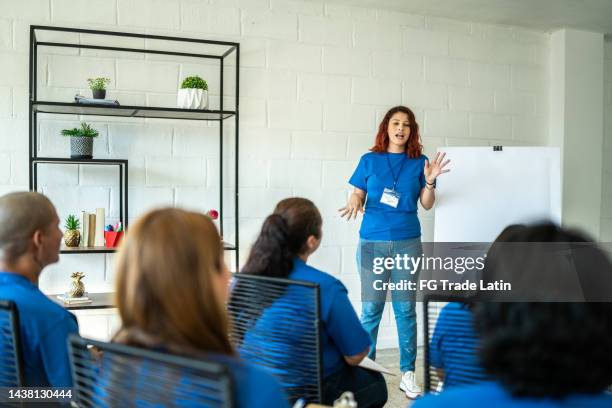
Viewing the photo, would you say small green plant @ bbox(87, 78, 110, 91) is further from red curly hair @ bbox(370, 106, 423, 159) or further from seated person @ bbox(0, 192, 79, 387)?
seated person @ bbox(0, 192, 79, 387)

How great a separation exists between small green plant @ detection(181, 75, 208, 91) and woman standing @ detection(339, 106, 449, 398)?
1.11 metres

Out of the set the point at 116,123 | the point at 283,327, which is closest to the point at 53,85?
the point at 116,123

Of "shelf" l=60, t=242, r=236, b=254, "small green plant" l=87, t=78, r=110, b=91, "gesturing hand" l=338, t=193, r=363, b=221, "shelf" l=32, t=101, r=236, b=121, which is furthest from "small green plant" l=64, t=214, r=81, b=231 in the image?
"gesturing hand" l=338, t=193, r=363, b=221

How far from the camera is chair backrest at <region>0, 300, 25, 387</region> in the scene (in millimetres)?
1531

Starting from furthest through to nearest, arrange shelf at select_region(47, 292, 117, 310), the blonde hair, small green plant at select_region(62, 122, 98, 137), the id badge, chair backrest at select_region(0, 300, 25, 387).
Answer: the id badge
small green plant at select_region(62, 122, 98, 137)
shelf at select_region(47, 292, 117, 310)
the blonde hair
chair backrest at select_region(0, 300, 25, 387)

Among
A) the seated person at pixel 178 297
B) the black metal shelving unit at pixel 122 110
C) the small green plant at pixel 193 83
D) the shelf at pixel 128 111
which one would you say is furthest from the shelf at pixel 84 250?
the seated person at pixel 178 297

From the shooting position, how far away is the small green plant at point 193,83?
3.93m

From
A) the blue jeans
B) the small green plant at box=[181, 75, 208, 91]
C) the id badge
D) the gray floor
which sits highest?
the small green plant at box=[181, 75, 208, 91]

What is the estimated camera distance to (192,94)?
12.9 ft

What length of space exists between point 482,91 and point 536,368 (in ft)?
14.0

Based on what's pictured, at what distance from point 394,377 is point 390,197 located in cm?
113

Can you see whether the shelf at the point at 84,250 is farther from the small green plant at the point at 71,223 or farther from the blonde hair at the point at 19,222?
the blonde hair at the point at 19,222

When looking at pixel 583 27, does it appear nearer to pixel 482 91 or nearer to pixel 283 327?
pixel 482 91

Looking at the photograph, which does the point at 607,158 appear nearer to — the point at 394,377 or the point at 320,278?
the point at 394,377
